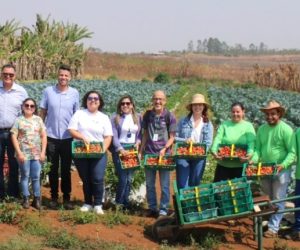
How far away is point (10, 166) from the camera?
24.8 ft

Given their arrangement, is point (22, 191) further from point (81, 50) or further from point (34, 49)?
point (81, 50)

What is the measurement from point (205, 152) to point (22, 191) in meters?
2.42

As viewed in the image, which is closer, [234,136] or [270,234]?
[270,234]

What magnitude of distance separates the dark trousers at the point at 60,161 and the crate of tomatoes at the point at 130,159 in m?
0.80

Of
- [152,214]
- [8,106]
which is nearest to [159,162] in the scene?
[152,214]

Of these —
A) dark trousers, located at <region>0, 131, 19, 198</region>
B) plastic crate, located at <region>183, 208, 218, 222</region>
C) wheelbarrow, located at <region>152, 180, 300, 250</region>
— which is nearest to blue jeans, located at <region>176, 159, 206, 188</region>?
wheelbarrow, located at <region>152, 180, 300, 250</region>

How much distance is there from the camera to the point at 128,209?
25.8ft

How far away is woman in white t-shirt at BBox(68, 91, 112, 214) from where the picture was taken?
7207mm

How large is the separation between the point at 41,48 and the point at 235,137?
3402cm

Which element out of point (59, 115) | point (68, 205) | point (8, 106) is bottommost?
point (68, 205)

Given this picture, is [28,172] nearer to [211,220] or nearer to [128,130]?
[128,130]

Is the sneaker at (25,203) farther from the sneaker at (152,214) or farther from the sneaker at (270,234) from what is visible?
the sneaker at (270,234)

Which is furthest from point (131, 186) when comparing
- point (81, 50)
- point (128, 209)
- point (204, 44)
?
point (204, 44)

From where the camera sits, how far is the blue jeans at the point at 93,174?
7330mm
